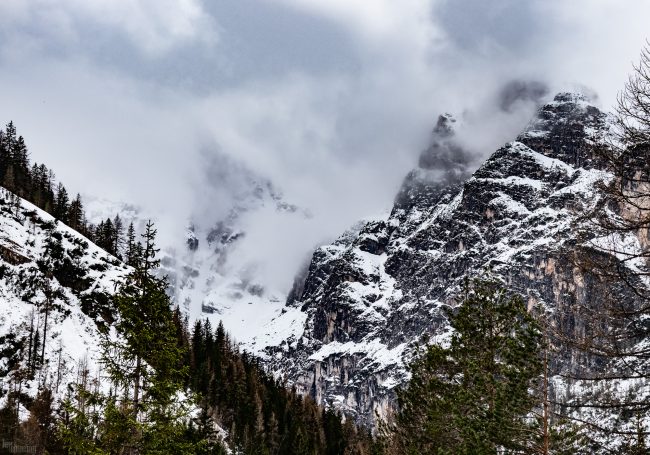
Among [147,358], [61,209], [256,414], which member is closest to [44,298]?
[61,209]

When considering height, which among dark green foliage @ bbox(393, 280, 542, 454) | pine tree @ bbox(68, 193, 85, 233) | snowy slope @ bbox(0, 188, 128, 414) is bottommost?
dark green foliage @ bbox(393, 280, 542, 454)

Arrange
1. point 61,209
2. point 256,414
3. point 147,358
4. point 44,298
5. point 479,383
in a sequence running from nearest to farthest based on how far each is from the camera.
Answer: point 147,358 → point 479,383 → point 44,298 → point 256,414 → point 61,209

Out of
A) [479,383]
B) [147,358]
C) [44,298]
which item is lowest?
[479,383]

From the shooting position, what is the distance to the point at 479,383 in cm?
2025

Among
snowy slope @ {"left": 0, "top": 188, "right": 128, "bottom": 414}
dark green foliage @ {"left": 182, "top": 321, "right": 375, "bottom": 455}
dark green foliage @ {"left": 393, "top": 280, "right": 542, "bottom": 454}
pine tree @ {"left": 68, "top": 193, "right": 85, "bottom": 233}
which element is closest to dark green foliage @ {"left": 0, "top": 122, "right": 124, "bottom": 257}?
pine tree @ {"left": 68, "top": 193, "right": 85, "bottom": 233}

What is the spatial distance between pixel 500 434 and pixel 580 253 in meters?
7.31

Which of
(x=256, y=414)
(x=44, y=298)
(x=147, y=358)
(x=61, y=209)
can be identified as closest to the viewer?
(x=147, y=358)

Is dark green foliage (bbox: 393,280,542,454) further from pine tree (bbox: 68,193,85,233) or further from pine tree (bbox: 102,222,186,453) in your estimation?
pine tree (bbox: 68,193,85,233)

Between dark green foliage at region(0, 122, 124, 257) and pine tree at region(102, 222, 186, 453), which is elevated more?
dark green foliage at region(0, 122, 124, 257)

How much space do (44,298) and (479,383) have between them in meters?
77.5

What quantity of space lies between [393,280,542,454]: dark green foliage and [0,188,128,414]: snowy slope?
59510mm

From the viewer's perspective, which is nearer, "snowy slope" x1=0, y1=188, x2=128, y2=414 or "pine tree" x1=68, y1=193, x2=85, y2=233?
"snowy slope" x1=0, y1=188, x2=128, y2=414

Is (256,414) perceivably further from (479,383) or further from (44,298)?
(479,383)

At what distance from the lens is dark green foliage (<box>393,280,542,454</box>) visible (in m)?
16.4
